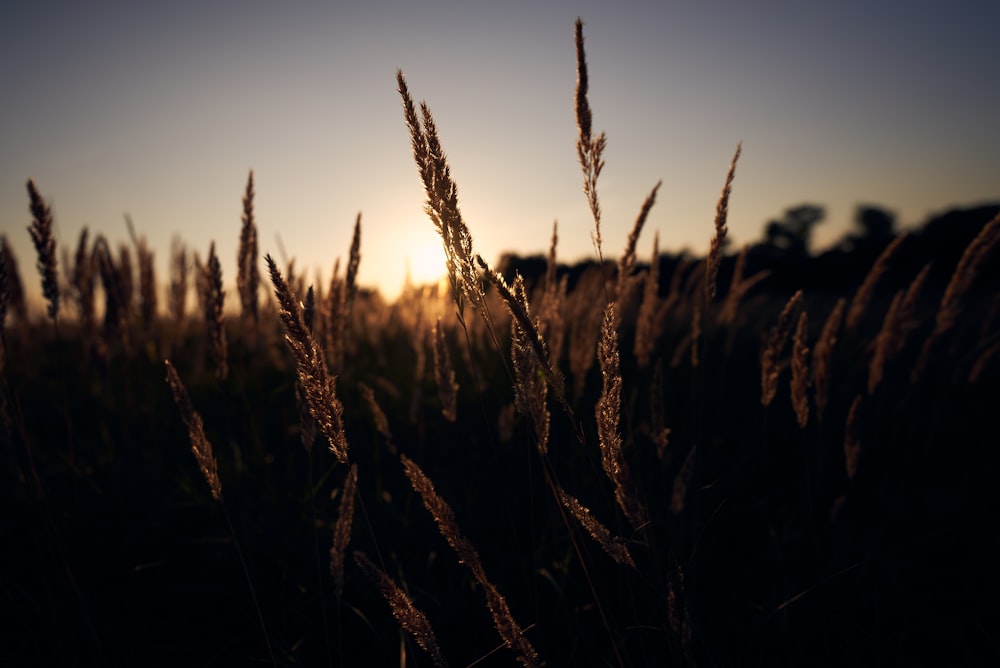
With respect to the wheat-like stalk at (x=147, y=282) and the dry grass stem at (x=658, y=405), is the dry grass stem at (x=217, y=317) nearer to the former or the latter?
the dry grass stem at (x=658, y=405)

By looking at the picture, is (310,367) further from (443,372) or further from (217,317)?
(217,317)

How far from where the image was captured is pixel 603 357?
109 centimetres

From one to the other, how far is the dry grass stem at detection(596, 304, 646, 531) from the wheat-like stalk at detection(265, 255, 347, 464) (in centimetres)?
56

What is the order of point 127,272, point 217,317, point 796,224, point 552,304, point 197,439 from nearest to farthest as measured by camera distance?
point 197,439
point 217,317
point 552,304
point 127,272
point 796,224

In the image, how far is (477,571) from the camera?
1.12m

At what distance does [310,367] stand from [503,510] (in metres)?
1.90

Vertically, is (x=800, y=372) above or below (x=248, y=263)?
below

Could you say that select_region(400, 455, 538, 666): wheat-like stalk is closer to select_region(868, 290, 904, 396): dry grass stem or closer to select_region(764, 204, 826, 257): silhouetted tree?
select_region(868, 290, 904, 396): dry grass stem

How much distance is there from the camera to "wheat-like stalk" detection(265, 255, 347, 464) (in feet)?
3.35

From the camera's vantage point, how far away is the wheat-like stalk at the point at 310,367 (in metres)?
1.02

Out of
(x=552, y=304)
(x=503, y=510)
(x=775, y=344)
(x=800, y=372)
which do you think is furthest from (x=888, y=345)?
(x=503, y=510)

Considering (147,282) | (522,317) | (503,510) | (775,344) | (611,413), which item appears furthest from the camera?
(147,282)

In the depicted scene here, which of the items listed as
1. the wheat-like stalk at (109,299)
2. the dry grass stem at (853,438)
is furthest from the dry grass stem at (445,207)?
the wheat-like stalk at (109,299)

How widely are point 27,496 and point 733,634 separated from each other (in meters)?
2.84
